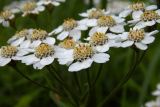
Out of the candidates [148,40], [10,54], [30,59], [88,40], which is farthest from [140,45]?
[10,54]

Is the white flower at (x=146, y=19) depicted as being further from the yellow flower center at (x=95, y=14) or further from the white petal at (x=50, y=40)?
the white petal at (x=50, y=40)

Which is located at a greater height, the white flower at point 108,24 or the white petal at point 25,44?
the white flower at point 108,24

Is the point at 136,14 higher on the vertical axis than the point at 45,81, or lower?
higher

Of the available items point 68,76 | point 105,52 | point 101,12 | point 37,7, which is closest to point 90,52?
point 105,52

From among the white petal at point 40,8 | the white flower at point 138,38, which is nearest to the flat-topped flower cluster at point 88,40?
the white flower at point 138,38

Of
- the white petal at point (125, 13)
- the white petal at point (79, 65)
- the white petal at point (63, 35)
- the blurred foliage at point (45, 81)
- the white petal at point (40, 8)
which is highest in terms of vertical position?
the white petal at point (40, 8)

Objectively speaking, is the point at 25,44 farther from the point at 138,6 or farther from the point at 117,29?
the point at 138,6
